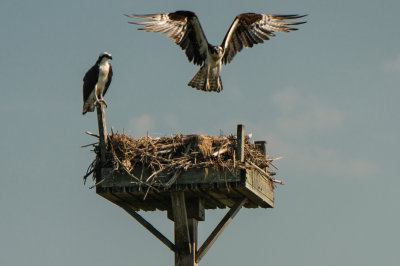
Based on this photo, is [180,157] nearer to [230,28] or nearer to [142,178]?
[142,178]

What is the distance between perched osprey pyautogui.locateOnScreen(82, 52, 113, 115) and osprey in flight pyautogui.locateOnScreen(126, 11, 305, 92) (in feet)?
4.00

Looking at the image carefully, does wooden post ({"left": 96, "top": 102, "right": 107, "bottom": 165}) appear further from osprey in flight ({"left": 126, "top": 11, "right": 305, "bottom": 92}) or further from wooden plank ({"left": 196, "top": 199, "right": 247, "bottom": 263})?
osprey in flight ({"left": 126, "top": 11, "right": 305, "bottom": 92})

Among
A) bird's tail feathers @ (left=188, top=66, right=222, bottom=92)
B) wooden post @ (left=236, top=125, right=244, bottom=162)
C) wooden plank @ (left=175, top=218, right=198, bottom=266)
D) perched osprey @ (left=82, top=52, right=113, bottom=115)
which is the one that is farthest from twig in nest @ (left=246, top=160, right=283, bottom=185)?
perched osprey @ (left=82, top=52, right=113, bottom=115)

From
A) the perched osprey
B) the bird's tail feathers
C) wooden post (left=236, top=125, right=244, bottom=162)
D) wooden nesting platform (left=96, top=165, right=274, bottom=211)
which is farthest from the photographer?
the bird's tail feathers

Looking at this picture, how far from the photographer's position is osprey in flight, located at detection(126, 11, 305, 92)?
12477 mm

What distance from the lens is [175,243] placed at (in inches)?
384

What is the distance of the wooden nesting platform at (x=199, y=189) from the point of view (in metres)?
9.30

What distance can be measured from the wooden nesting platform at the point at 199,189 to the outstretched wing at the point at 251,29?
3469 mm

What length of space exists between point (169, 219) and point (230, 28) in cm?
412

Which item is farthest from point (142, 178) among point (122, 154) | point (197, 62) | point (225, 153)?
point (197, 62)

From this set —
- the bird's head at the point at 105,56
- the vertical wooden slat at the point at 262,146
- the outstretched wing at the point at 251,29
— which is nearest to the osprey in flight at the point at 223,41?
the outstretched wing at the point at 251,29

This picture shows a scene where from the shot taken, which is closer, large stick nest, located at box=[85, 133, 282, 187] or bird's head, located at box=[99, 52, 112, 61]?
large stick nest, located at box=[85, 133, 282, 187]

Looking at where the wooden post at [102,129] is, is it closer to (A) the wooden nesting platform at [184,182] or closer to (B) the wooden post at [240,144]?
(A) the wooden nesting platform at [184,182]

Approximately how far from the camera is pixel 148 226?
32.6ft
